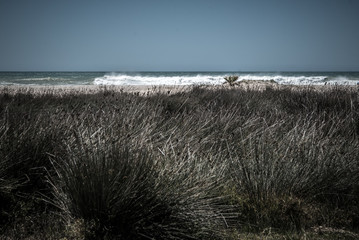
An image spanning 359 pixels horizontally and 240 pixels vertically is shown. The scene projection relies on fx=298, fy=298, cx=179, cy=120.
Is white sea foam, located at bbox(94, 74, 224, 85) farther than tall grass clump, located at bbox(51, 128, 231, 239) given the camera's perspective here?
Yes

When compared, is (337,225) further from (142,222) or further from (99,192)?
(99,192)

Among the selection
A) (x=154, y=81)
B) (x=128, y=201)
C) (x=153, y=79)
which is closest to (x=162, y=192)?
(x=128, y=201)

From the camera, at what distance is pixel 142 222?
2480 mm


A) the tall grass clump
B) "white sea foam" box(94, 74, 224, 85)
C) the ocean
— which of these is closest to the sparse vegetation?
the tall grass clump

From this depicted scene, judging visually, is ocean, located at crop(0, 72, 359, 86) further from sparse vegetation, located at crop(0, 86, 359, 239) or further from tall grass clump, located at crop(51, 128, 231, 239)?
tall grass clump, located at crop(51, 128, 231, 239)

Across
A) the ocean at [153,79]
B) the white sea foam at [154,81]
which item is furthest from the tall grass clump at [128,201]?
the white sea foam at [154,81]

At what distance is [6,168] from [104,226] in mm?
1268

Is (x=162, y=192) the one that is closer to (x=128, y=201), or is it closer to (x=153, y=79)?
(x=128, y=201)

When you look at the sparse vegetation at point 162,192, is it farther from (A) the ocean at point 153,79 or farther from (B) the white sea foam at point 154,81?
(B) the white sea foam at point 154,81

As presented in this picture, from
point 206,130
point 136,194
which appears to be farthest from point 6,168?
point 206,130

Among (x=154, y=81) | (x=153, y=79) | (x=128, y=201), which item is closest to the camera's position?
(x=128, y=201)

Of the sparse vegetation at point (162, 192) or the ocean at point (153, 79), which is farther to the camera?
the ocean at point (153, 79)

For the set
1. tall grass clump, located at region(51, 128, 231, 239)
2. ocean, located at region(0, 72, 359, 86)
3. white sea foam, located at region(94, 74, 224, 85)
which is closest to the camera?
tall grass clump, located at region(51, 128, 231, 239)

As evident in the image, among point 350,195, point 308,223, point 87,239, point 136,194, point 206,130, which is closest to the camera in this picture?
point 87,239
